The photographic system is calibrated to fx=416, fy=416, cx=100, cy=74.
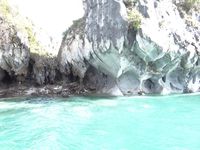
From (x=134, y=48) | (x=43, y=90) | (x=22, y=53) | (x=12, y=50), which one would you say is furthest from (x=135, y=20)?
(x=12, y=50)

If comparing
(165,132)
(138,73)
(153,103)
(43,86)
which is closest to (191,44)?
(138,73)

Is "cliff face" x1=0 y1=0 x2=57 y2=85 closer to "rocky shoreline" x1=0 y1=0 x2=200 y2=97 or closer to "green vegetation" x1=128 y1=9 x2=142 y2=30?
"rocky shoreline" x1=0 y1=0 x2=200 y2=97

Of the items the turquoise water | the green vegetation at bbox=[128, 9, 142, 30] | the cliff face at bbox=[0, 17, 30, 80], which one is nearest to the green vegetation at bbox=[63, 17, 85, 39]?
the cliff face at bbox=[0, 17, 30, 80]

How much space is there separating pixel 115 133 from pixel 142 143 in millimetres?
2086

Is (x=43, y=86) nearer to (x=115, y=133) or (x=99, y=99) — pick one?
(x=99, y=99)

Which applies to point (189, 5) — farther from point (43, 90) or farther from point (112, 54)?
point (43, 90)

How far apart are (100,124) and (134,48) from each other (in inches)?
443

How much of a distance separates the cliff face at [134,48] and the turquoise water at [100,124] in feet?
11.1

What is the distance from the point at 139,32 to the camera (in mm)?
31531

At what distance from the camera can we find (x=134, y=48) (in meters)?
32.5

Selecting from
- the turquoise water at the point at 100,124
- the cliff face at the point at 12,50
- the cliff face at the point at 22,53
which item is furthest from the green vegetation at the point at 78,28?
the turquoise water at the point at 100,124

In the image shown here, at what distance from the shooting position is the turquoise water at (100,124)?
61.4 feet

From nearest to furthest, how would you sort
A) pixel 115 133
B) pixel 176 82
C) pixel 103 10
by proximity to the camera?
1. pixel 115 133
2. pixel 103 10
3. pixel 176 82

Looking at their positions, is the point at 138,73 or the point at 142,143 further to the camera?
the point at 138,73
